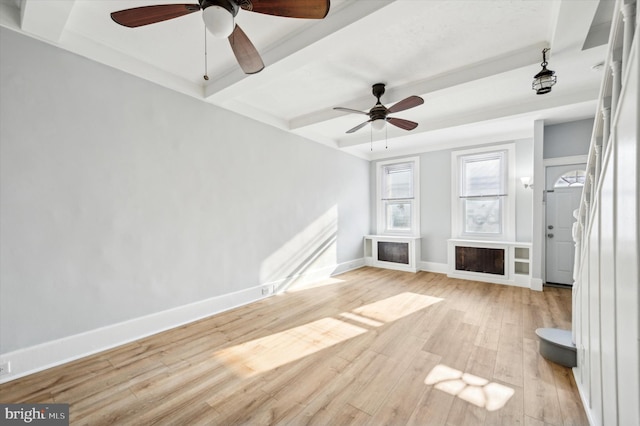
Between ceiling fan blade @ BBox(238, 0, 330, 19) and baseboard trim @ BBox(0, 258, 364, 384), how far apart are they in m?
3.04

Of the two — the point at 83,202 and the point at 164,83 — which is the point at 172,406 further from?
the point at 164,83

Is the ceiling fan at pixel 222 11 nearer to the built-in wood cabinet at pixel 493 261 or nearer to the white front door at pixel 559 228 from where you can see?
the built-in wood cabinet at pixel 493 261

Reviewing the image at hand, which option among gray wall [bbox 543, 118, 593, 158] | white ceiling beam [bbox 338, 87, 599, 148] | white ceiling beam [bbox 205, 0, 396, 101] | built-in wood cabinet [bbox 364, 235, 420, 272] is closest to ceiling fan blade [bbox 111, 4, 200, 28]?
white ceiling beam [bbox 205, 0, 396, 101]

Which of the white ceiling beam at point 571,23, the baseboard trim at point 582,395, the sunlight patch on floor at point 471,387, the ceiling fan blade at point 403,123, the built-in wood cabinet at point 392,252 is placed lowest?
the sunlight patch on floor at point 471,387

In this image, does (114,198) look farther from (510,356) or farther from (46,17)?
(510,356)

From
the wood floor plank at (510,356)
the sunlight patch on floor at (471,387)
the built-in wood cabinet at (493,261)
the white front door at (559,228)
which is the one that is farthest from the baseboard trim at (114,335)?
the white front door at (559,228)

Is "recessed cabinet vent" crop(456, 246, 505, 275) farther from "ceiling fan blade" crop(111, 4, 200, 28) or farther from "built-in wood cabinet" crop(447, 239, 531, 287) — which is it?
"ceiling fan blade" crop(111, 4, 200, 28)

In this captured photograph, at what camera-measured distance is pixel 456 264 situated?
5363 millimetres

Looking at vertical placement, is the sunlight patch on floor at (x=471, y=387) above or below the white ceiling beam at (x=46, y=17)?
below

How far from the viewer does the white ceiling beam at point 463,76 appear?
267cm

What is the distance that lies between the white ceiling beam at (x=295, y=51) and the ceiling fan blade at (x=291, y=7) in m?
0.71

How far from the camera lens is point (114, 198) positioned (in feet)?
8.67

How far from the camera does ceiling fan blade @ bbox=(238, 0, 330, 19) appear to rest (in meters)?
1.44

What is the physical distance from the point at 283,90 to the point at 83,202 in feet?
8.26
